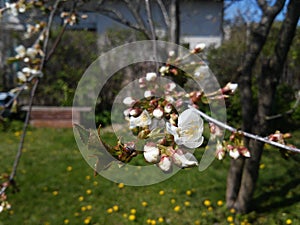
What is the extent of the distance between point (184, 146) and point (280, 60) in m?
1.89

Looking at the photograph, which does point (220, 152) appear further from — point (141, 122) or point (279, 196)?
point (279, 196)

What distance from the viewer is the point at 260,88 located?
93.8 inches

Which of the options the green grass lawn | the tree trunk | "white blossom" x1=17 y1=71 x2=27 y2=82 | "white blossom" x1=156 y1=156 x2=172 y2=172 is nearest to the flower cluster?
"white blossom" x1=156 y1=156 x2=172 y2=172

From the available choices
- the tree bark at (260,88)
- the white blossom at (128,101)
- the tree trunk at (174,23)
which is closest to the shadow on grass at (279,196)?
the tree bark at (260,88)

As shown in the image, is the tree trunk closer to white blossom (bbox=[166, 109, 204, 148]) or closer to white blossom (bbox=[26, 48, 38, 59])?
white blossom (bbox=[26, 48, 38, 59])

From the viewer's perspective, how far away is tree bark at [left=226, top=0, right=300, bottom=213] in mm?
2121

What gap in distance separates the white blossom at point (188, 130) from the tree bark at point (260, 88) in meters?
1.80

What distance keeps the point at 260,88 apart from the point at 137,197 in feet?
4.37

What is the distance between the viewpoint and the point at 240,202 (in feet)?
8.41

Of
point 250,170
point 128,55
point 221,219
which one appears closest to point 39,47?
point 128,55

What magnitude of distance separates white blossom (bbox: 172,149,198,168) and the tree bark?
180 cm

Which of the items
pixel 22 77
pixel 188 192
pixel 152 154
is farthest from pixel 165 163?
pixel 188 192

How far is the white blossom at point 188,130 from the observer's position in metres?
Answer: 0.51

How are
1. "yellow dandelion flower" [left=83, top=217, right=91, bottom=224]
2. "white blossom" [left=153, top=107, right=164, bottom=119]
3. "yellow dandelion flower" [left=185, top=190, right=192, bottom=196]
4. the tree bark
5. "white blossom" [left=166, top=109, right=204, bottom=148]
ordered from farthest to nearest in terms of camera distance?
"yellow dandelion flower" [left=185, top=190, right=192, bottom=196], "yellow dandelion flower" [left=83, top=217, right=91, bottom=224], the tree bark, "white blossom" [left=153, top=107, right=164, bottom=119], "white blossom" [left=166, top=109, right=204, bottom=148]
